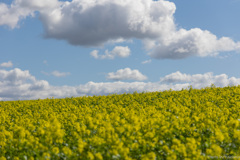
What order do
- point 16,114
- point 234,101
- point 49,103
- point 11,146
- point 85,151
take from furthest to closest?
1. point 49,103
2. point 16,114
3. point 234,101
4. point 11,146
5. point 85,151

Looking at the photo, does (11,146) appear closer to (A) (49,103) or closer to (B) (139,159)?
(B) (139,159)

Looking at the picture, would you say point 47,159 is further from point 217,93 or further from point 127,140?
point 217,93

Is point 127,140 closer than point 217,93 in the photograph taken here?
Yes

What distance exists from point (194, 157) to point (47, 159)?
10.6 feet

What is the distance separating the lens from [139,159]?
21.2 ft

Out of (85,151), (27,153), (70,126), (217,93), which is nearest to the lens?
(85,151)

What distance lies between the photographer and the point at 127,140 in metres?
6.67

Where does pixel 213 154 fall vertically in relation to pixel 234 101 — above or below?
below

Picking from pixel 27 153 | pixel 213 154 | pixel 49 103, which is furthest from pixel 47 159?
pixel 49 103

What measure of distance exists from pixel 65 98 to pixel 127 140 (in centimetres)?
1268

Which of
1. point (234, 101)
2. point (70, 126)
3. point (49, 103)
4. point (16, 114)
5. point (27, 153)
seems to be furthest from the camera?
point (49, 103)

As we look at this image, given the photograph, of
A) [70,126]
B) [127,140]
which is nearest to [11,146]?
[70,126]

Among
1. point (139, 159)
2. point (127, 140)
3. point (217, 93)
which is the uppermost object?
point (217, 93)

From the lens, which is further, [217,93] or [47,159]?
[217,93]
